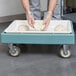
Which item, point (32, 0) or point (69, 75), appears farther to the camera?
point (32, 0)

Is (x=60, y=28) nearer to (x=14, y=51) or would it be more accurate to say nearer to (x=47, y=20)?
(x=47, y=20)

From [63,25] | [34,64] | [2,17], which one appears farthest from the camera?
[2,17]

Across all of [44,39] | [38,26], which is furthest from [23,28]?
[44,39]

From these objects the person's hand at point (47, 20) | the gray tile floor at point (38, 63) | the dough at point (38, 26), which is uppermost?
the person's hand at point (47, 20)

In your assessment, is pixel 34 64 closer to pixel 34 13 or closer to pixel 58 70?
pixel 58 70

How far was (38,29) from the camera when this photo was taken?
1485mm

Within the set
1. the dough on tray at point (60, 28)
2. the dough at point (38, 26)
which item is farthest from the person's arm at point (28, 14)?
the dough on tray at point (60, 28)

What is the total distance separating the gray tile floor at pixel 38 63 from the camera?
1.26 m

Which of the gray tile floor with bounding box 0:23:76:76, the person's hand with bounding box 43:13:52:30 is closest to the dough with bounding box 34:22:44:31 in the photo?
the person's hand with bounding box 43:13:52:30

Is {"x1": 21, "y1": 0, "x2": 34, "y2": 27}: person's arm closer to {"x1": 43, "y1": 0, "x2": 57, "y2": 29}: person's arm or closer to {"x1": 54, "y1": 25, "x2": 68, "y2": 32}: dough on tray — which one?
{"x1": 43, "y1": 0, "x2": 57, "y2": 29}: person's arm

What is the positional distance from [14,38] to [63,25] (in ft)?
1.28

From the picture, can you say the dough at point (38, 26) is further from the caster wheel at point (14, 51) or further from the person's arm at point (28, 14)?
the caster wheel at point (14, 51)

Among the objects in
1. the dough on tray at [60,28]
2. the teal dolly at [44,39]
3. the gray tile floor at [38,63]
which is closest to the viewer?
the gray tile floor at [38,63]

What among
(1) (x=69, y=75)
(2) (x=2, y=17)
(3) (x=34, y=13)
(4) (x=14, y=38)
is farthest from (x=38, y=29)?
(2) (x=2, y=17)
